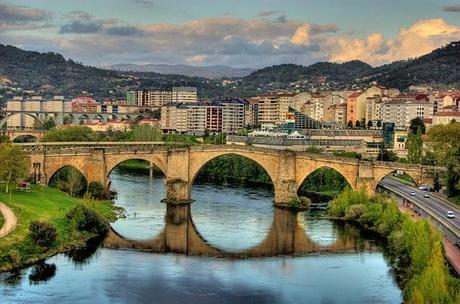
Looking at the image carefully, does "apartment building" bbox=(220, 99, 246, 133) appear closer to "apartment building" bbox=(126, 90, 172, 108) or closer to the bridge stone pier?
"apartment building" bbox=(126, 90, 172, 108)

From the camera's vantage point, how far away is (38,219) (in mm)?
41688

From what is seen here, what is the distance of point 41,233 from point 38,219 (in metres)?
3.08

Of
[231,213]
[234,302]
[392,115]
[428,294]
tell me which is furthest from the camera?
[392,115]

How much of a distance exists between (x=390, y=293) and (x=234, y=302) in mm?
6629

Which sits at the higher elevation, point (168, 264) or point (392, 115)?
point (392, 115)

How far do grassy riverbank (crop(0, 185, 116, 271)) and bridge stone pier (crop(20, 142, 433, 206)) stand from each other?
373cm

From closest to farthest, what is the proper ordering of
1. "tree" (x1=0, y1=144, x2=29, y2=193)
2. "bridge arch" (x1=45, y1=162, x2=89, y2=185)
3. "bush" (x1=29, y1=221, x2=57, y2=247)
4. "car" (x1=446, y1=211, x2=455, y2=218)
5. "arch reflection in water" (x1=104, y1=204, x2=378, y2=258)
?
"bush" (x1=29, y1=221, x2=57, y2=247) < "arch reflection in water" (x1=104, y1=204, x2=378, y2=258) < "car" (x1=446, y1=211, x2=455, y2=218) < "tree" (x1=0, y1=144, x2=29, y2=193) < "bridge arch" (x1=45, y1=162, x2=89, y2=185)

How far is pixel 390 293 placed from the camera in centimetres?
3316

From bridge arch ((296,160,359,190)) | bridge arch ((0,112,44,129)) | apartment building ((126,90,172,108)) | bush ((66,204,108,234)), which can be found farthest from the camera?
apartment building ((126,90,172,108))

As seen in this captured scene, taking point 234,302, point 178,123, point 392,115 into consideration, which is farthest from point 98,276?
point 178,123

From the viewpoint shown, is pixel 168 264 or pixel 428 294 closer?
pixel 428 294

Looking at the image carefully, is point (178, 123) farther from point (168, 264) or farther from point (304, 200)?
point (168, 264)

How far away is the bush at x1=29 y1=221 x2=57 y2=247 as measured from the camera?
127ft

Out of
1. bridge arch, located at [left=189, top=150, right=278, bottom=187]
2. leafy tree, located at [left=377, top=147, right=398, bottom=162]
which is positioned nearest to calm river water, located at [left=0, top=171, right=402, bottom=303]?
bridge arch, located at [left=189, top=150, right=278, bottom=187]
